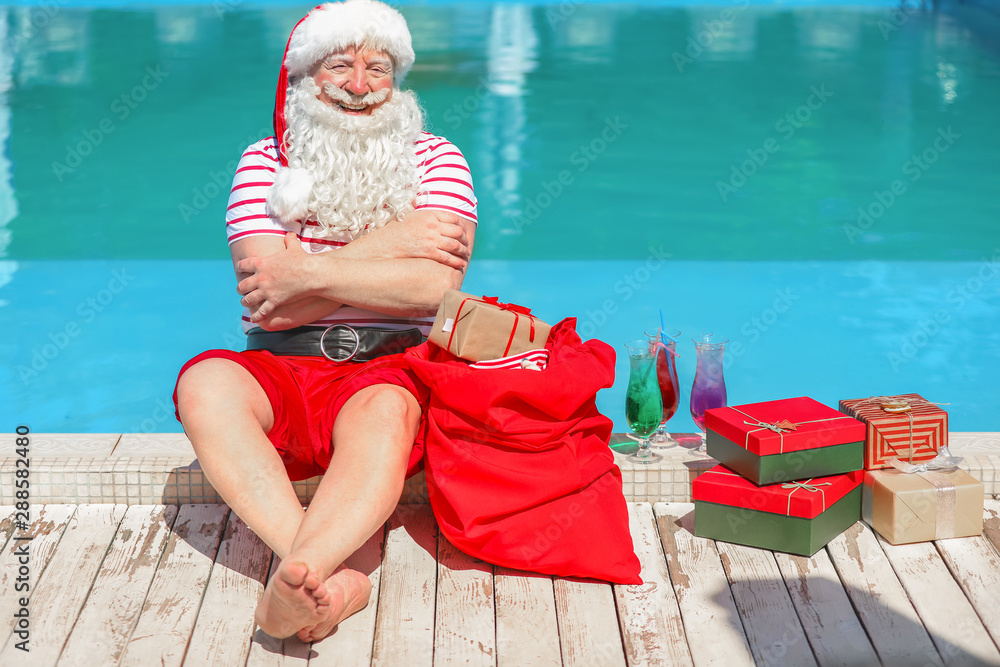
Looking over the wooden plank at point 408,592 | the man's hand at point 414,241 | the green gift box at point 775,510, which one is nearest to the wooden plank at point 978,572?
the green gift box at point 775,510

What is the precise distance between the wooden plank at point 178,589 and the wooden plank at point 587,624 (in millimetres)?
755

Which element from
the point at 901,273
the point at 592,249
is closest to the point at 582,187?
the point at 592,249

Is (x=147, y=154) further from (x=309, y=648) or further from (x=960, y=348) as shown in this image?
(x=309, y=648)

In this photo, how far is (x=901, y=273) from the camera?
5.33 m

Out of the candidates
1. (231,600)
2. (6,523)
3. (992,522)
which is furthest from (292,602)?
(992,522)

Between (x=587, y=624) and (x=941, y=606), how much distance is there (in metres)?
0.75

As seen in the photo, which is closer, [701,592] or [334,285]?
[701,592]

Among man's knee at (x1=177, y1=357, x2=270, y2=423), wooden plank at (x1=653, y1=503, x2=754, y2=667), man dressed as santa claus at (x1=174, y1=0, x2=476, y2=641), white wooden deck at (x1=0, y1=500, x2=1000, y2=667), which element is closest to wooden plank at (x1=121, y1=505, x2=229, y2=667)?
white wooden deck at (x1=0, y1=500, x2=1000, y2=667)

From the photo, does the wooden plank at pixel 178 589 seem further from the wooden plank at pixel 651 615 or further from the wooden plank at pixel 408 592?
the wooden plank at pixel 651 615

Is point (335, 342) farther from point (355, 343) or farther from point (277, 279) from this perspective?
point (277, 279)

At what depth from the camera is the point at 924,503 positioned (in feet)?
7.13

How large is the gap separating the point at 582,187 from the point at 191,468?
492 cm

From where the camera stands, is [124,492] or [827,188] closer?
[124,492]

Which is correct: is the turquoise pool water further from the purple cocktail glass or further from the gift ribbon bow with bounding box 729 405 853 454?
the gift ribbon bow with bounding box 729 405 853 454
